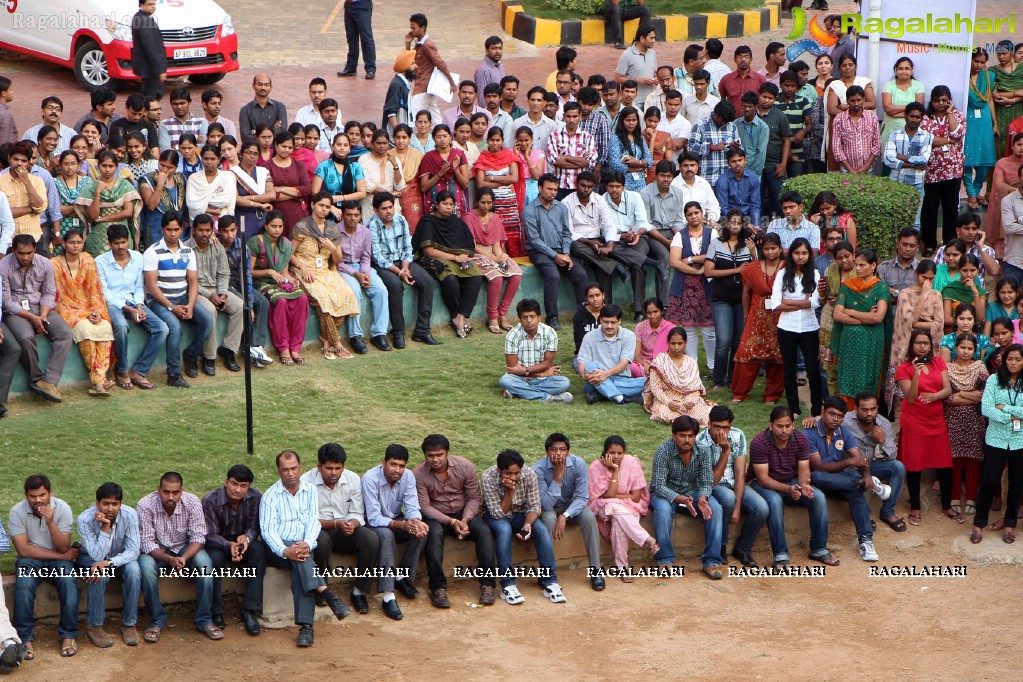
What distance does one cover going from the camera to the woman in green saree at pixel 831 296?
13.6 meters

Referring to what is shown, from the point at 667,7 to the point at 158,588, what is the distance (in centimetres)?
1674

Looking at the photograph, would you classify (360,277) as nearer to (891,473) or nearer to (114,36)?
(891,473)

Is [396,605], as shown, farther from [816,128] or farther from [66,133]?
[816,128]

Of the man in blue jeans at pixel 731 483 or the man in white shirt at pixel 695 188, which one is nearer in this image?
the man in blue jeans at pixel 731 483

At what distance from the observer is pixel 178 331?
550 inches

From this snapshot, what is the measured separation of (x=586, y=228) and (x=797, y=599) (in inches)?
216

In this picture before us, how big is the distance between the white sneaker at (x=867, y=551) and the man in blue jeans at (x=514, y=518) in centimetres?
255

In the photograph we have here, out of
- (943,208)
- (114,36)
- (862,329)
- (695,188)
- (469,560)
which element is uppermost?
(114,36)

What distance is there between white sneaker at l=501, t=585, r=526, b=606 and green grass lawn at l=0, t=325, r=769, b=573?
157 cm

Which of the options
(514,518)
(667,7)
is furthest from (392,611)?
(667,7)

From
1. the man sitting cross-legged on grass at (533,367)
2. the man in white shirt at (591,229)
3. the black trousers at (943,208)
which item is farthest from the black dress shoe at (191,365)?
the black trousers at (943,208)

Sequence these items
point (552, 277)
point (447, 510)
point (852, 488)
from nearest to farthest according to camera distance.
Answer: point (447, 510) < point (852, 488) < point (552, 277)

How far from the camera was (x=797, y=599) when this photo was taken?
11852 mm

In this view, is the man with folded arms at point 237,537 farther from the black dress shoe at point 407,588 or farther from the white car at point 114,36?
the white car at point 114,36
